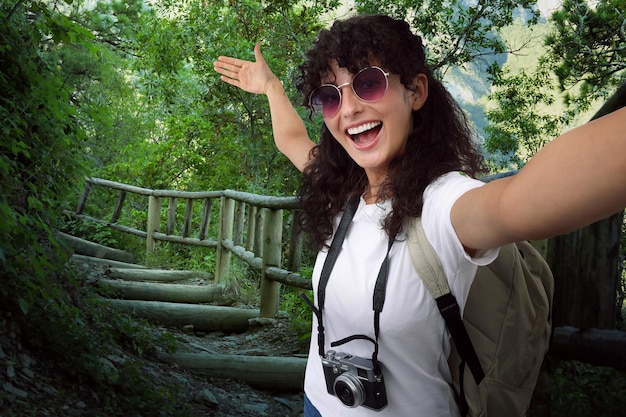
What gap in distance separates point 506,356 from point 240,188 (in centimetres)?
841

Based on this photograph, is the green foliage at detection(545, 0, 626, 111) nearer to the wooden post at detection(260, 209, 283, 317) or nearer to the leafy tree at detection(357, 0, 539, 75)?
the leafy tree at detection(357, 0, 539, 75)

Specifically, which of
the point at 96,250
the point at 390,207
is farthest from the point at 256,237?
the point at 390,207

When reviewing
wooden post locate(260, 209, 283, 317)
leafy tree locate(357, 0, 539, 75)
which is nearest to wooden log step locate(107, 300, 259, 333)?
wooden post locate(260, 209, 283, 317)

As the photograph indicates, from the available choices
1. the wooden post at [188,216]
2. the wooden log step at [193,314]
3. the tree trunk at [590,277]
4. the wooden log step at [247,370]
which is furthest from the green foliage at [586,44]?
the tree trunk at [590,277]

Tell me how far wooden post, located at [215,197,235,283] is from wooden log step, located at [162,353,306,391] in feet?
7.44

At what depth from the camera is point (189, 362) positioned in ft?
10.2

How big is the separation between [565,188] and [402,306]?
1.44ft

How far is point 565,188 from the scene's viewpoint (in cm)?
62

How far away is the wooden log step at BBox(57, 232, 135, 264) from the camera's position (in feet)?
20.3

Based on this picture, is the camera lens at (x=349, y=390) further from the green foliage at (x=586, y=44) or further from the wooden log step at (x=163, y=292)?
the green foliage at (x=586, y=44)

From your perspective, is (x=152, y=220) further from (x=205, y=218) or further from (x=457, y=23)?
(x=457, y=23)

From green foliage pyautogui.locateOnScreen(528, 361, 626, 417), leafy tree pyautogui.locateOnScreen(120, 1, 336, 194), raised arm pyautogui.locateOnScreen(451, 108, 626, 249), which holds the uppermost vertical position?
leafy tree pyautogui.locateOnScreen(120, 1, 336, 194)

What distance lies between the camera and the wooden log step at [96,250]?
620 centimetres

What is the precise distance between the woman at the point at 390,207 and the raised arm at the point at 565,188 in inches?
1.4
